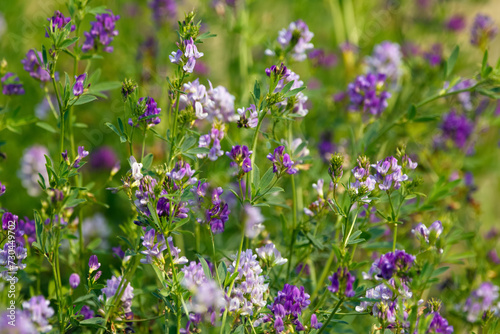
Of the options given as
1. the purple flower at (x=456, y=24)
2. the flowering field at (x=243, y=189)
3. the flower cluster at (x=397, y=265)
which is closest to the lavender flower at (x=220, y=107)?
the flowering field at (x=243, y=189)

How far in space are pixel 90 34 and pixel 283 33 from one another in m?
0.75

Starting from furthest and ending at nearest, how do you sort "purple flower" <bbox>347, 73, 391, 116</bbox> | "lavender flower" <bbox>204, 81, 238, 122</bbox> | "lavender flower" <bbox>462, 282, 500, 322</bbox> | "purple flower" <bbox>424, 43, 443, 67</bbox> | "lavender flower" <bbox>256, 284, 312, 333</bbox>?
"purple flower" <bbox>424, 43, 443, 67</bbox> < "purple flower" <bbox>347, 73, 391, 116</bbox> < "lavender flower" <bbox>462, 282, 500, 322</bbox> < "lavender flower" <bbox>204, 81, 238, 122</bbox> < "lavender flower" <bbox>256, 284, 312, 333</bbox>

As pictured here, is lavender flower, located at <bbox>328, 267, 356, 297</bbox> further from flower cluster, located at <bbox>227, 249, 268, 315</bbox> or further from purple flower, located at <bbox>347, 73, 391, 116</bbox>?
purple flower, located at <bbox>347, 73, 391, 116</bbox>

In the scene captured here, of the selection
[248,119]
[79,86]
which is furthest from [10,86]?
[248,119]

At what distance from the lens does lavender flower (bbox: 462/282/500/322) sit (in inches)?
86.5

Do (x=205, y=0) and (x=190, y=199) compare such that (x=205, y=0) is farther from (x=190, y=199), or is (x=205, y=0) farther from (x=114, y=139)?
(x=190, y=199)

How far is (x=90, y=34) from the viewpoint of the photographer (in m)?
2.03

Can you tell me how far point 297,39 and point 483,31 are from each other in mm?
1439

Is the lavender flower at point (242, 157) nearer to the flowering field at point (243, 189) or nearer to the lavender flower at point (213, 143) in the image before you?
the flowering field at point (243, 189)

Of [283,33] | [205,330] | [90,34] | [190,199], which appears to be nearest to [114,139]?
[90,34]

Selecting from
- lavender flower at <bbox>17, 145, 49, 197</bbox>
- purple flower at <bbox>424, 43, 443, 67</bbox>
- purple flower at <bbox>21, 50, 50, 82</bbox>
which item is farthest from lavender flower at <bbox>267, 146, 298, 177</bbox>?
lavender flower at <bbox>17, 145, 49, 197</bbox>

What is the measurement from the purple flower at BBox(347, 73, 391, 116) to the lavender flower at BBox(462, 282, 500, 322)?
893 mm

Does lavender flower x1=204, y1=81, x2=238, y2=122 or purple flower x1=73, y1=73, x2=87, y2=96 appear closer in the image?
purple flower x1=73, y1=73, x2=87, y2=96

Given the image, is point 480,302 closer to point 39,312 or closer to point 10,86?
point 39,312
